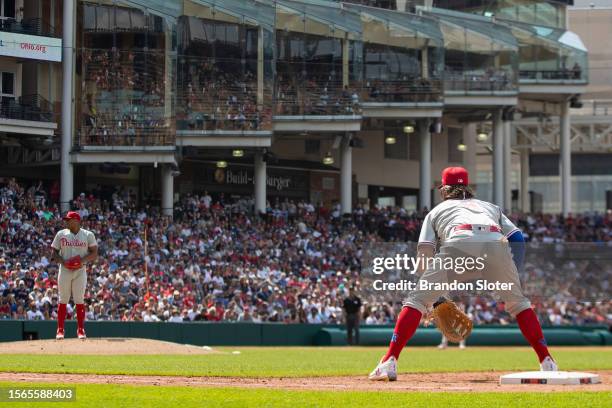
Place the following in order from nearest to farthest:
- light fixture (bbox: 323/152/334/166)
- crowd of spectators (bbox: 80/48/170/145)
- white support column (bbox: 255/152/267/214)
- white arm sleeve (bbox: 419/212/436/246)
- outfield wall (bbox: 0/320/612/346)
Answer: white arm sleeve (bbox: 419/212/436/246), outfield wall (bbox: 0/320/612/346), crowd of spectators (bbox: 80/48/170/145), white support column (bbox: 255/152/267/214), light fixture (bbox: 323/152/334/166)

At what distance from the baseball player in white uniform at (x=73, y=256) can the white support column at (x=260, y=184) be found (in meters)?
25.0

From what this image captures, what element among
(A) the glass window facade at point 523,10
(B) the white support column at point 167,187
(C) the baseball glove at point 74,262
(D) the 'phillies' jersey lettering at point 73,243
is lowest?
(C) the baseball glove at point 74,262

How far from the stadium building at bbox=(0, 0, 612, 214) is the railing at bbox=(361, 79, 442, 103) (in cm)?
5

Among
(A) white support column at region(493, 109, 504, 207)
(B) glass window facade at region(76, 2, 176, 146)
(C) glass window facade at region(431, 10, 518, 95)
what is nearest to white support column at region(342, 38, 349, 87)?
(C) glass window facade at region(431, 10, 518, 95)

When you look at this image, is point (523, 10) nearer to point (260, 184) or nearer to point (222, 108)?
point (260, 184)

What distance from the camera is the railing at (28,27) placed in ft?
127

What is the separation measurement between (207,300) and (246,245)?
573 centimetres

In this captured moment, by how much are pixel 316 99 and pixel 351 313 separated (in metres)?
15.2

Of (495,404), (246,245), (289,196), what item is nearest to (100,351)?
(495,404)

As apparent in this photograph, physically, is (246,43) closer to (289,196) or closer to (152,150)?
(152,150)

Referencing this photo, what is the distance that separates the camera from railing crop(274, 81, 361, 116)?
146 ft

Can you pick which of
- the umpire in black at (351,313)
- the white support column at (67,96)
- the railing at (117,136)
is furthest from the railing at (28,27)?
the umpire in black at (351,313)

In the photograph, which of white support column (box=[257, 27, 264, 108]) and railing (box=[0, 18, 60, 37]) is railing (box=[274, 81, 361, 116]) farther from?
railing (box=[0, 18, 60, 37])

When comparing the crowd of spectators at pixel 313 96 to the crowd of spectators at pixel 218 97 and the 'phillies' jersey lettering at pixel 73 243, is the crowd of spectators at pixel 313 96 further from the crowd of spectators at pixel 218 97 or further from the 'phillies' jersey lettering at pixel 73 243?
the 'phillies' jersey lettering at pixel 73 243
